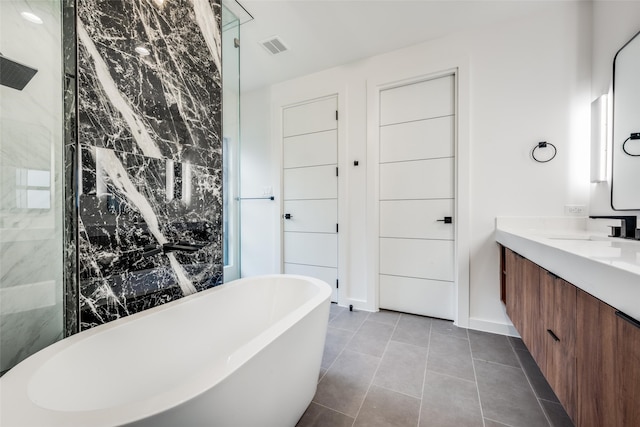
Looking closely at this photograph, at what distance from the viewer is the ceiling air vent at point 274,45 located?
2273 millimetres

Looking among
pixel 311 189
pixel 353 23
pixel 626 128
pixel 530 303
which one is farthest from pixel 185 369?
pixel 626 128

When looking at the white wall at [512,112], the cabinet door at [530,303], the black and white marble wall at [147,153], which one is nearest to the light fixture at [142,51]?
the black and white marble wall at [147,153]

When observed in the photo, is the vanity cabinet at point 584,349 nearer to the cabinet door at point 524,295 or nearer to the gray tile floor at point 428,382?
the cabinet door at point 524,295

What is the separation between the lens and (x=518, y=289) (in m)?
1.57

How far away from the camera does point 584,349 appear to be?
839 millimetres

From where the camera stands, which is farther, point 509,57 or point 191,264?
point 509,57

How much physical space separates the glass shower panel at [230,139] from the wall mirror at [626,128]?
8.57ft

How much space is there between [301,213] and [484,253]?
1862mm

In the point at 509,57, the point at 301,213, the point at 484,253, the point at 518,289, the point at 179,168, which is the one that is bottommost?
the point at 518,289

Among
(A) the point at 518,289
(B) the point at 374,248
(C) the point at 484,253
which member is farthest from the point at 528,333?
(B) the point at 374,248

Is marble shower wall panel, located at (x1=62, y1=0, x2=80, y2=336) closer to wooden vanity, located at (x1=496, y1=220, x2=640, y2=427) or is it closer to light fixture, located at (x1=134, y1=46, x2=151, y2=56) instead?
light fixture, located at (x1=134, y1=46, x2=151, y2=56)

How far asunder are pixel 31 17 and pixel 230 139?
107 cm

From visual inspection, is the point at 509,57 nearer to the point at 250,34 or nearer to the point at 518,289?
the point at 518,289

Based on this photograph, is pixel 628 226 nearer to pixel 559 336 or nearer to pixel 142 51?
pixel 559 336
